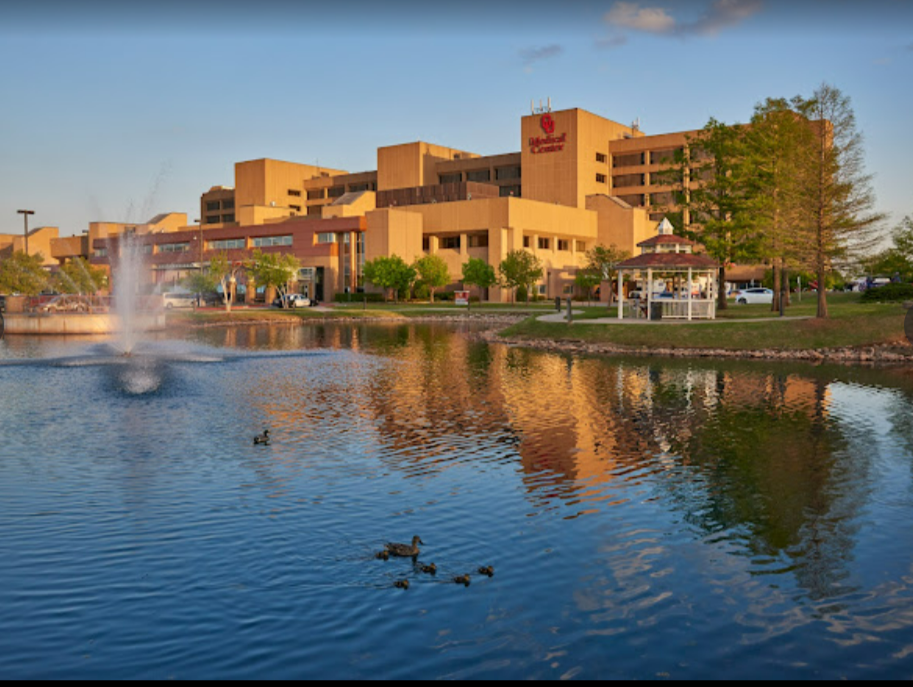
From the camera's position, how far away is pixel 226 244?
135875mm

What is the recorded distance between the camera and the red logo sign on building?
431ft

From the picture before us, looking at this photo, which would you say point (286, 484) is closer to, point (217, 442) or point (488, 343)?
point (217, 442)

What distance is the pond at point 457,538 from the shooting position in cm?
853

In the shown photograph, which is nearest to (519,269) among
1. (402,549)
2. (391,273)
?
(391,273)

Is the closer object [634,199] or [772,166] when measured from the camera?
[772,166]

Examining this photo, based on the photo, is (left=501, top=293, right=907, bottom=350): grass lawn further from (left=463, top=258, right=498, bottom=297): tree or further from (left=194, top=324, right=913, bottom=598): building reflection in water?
(left=463, top=258, right=498, bottom=297): tree

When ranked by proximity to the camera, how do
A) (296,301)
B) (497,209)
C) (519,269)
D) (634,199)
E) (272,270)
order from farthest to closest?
(634,199), (497,209), (519,269), (296,301), (272,270)

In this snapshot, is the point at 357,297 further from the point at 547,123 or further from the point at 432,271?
the point at 547,123

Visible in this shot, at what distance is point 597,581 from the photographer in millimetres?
10430

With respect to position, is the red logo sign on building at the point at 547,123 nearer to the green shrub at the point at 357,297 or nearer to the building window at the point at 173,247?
the green shrub at the point at 357,297

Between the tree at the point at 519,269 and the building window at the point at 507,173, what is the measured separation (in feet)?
124

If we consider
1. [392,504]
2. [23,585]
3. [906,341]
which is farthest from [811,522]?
[906,341]

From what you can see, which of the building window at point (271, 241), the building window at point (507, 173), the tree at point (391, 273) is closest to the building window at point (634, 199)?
the building window at point (507, 173)

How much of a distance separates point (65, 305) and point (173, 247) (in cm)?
6639
